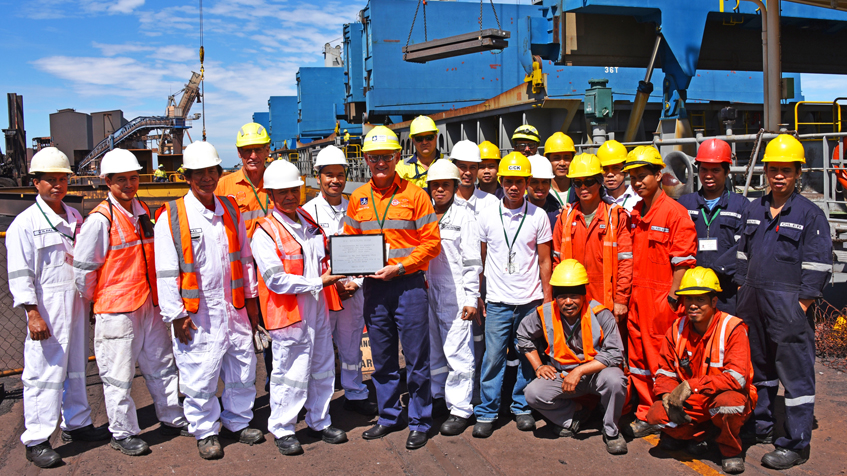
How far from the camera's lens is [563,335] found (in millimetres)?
3984

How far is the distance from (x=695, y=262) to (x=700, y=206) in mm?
487

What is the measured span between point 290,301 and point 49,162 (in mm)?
2020

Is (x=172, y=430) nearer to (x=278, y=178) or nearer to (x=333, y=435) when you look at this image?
(x=333, y=435)

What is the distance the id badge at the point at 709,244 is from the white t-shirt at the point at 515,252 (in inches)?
42.8

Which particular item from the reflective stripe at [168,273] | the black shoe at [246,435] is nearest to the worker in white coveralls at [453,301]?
the black shoe at [246,435]

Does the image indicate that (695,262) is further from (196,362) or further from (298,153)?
(298,153)

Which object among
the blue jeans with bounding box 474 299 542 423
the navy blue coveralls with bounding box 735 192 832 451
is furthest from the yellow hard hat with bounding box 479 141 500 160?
the navy blue coveralls with bounding box 735 192 832 451

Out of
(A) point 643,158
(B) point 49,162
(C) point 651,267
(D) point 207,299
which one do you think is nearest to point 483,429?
(C) point 651,267

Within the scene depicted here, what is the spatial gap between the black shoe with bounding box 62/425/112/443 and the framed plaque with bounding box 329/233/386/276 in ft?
7.19

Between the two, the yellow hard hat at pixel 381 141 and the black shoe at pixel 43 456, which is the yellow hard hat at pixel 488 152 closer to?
the yellow hard hat at pixel 381 141

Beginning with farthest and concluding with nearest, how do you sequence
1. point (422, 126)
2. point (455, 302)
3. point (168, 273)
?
1. point (422, 126)
2. point (455, 302)
3. point (168, 273)

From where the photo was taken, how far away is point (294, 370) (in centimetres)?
389

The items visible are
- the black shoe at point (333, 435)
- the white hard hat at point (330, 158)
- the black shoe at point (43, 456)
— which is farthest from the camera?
the white hard hat at point (330, 158)

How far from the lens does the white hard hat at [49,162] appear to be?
12.8 ft
